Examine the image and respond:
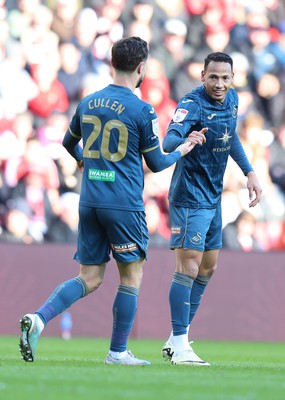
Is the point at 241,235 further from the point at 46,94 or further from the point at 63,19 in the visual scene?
the point at 63,19

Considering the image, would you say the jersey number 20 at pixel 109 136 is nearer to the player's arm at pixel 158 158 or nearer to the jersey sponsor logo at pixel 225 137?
the player's arm at pixel 158 158

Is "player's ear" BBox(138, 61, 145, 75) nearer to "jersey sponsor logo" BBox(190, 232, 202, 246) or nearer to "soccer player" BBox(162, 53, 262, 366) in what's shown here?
"soccer player" BBox(162, 53, 262, 366)

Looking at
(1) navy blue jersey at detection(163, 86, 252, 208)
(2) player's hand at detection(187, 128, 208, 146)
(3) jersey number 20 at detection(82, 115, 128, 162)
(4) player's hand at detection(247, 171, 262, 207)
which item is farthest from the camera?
(4) player's hand at detection(247, 171, 262, 207)

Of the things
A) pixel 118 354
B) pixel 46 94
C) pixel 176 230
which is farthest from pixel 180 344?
pixel 46 94

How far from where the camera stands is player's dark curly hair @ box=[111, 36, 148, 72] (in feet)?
18.3

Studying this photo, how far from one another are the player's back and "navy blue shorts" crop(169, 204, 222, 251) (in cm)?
57

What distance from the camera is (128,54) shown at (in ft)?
18.3

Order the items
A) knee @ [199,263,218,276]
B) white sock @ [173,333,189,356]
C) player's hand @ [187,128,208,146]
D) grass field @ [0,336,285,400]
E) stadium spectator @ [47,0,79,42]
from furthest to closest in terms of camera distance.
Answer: stadium spectator @ [47,0,79,42] < knee @ [199,263,218,276] < white sock @ [173,333,189,356] < player's hand @ [187,128,208,146] < grass field @ [0,336,285,400]

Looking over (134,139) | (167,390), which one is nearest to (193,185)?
(134,139)

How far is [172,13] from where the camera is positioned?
12258mm

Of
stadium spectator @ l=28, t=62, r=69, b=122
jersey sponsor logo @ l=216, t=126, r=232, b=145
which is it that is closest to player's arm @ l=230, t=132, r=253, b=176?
jersey sponsor logo @ l=216, t=126, r=232, b=145

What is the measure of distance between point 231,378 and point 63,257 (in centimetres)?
668

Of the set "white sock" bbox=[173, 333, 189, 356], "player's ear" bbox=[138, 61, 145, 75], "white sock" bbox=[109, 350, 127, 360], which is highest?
"player's ear" bbox=[138, 61, 145, 75]

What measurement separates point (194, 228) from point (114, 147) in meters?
0.80
